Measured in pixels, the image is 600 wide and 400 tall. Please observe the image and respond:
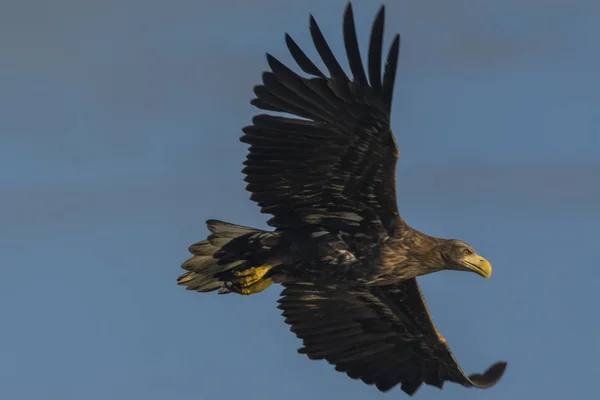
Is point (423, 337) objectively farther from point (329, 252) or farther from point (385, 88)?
point (385, 88)

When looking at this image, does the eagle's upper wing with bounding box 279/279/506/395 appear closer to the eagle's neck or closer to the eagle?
the eagle

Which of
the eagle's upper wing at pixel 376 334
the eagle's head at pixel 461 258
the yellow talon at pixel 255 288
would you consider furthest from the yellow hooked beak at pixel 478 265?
the yellow talon at pixel 255 288

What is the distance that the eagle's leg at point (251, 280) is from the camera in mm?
14898

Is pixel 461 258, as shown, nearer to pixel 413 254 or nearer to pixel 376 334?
pixel 413 254

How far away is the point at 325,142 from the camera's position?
1403 centimetres

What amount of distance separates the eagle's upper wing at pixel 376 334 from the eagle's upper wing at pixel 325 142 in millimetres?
1706

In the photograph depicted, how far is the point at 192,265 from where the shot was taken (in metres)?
15.0

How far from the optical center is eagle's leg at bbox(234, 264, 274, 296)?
14.9m

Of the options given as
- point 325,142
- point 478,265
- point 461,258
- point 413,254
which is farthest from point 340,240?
point 478,265

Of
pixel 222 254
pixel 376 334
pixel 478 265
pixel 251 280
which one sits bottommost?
pixel 376 334

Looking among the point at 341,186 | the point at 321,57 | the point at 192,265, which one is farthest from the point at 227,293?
the point at 321,57

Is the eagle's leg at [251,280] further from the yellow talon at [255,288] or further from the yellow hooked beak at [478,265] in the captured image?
the yellow hooked beak at [478,265]

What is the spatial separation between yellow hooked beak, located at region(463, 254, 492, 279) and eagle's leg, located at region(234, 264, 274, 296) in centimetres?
231

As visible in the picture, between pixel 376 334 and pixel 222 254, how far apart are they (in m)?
2.58
